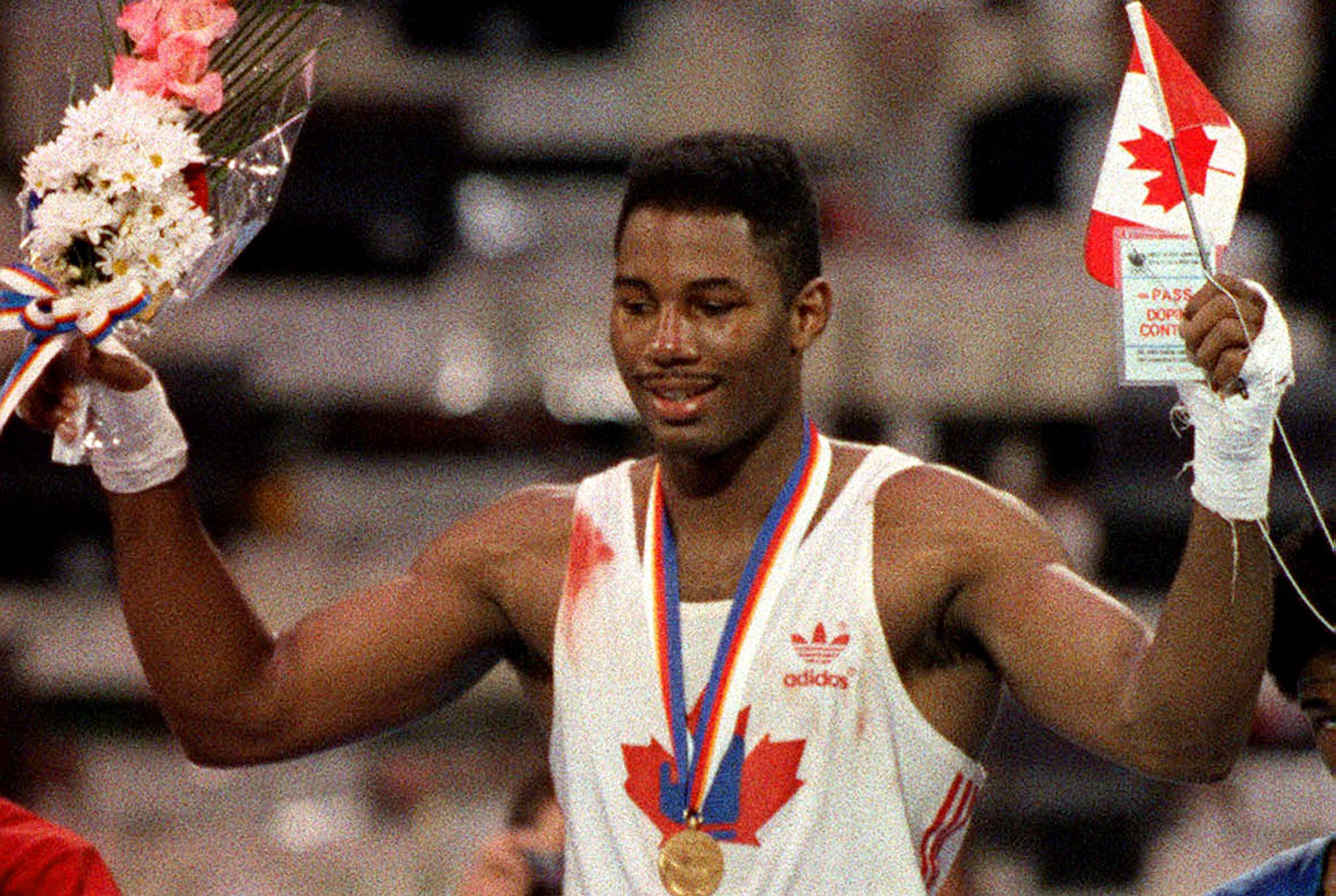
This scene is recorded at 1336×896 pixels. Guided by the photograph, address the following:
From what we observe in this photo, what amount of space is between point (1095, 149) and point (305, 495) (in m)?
2.63

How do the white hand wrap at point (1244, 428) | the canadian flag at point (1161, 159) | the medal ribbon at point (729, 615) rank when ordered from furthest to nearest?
the medal ribbon at point (729, 615), the canadian flag at point (1161, 159), the white hand wrap at point (1244, 428)

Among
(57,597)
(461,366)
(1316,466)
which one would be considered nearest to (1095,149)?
(1316,466)

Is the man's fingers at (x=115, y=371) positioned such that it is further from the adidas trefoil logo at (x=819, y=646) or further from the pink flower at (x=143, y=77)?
the adidas trefoil logo at (x=819, y=646)

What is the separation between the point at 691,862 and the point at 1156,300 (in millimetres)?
874

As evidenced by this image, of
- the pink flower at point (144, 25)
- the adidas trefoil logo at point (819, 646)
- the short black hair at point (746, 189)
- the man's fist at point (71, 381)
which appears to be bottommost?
the adidas trefoil logo at point (819, 646)

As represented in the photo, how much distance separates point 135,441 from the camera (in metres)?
2.77

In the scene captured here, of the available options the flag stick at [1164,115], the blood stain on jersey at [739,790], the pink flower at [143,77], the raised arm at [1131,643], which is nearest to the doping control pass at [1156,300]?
the flag stick at [1164,115]

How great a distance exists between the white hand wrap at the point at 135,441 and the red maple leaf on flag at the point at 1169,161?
1.19m

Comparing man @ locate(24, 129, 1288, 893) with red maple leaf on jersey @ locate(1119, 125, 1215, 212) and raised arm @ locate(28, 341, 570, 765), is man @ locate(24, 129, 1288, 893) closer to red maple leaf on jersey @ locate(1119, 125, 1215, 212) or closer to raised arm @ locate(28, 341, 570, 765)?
raised arm @ locate(28, 341, 570, 765)

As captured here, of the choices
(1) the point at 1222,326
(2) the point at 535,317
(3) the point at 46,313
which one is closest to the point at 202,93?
(3) the point at 46,313

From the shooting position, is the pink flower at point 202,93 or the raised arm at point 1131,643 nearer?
the raised arm at point 1131,643

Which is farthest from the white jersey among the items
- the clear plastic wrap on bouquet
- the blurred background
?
the blurred background

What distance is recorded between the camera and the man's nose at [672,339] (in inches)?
106

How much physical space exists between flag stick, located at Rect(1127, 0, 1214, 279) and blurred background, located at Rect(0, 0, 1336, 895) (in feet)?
12.0
